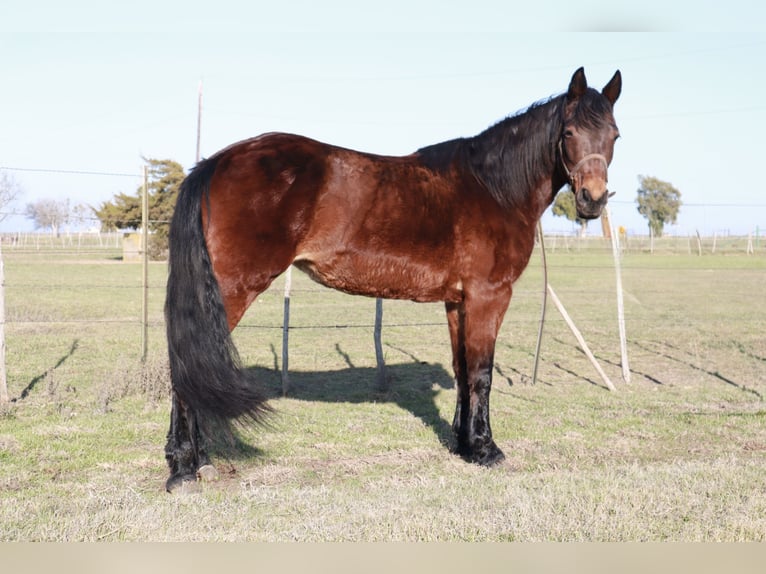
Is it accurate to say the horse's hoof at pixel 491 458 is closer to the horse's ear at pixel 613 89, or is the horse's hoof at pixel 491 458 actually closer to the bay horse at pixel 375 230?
the bay horse at pixel 375 230

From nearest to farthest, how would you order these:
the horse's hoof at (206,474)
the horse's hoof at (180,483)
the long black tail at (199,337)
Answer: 1. the long black tail at (199,337)
2. the horse's hoof at (180,483)
3. the horse's hoof at (206,474)

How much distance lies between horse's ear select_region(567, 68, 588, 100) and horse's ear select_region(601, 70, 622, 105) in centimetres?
20

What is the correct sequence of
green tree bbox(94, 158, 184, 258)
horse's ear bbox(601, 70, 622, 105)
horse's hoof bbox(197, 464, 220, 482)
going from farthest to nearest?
green tree bbox(94, 158, 184, 258)
horse's ear bbox(601, 70, 622, 105)
horse's hoof bbox(197, 464, 220, 482)

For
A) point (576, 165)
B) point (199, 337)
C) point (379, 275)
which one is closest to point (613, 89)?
point (576, 165)

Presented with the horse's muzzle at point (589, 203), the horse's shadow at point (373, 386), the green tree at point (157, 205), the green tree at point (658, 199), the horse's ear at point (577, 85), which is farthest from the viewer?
the green tree at point (658, 199)

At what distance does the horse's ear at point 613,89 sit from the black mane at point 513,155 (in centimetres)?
33

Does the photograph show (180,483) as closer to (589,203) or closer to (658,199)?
(589,203)

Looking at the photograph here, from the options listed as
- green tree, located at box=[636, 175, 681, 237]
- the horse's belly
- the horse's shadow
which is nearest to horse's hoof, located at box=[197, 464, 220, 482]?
the horse's belly

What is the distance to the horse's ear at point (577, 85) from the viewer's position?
5.01m

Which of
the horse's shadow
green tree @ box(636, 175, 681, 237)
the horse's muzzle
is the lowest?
the horse's shadow

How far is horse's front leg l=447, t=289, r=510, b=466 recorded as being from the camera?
5254 mm

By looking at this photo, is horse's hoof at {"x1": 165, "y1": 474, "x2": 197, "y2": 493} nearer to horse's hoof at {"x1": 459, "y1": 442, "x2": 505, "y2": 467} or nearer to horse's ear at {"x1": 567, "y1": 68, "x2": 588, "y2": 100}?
horse's hoof at {"x1": 459, "y1": 442, "x2": 505, "y2": 467}

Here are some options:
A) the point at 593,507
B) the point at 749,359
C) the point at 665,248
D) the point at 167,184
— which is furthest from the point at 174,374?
the point at 665,248

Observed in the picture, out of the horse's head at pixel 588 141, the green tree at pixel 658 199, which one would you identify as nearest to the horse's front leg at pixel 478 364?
the horse's head at pixel 588 141
